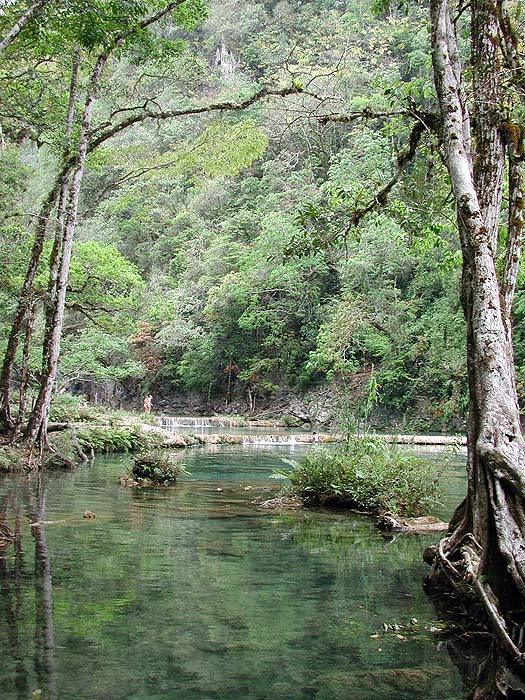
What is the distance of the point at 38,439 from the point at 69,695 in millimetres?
11469

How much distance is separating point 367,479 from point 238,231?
39148 mm

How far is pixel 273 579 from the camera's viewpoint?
5805 millimetres

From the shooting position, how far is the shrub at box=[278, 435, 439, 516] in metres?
9.09

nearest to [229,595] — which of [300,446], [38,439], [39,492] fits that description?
[39,492]

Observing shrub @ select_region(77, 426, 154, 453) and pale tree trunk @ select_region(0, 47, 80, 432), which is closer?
pale tree trunk @ select_region(0, 47, 80, 432)

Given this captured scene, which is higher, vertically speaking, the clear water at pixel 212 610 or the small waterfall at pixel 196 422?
the small waterfall at pixel 196 422

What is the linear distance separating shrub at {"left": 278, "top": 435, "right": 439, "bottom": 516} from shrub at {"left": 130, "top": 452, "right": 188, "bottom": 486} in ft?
9.25

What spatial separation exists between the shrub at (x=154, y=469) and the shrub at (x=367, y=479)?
282cm

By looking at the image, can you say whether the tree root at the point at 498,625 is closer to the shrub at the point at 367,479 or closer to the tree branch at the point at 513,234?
the tree branch at the point at 513,234

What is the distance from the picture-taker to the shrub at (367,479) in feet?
29.8

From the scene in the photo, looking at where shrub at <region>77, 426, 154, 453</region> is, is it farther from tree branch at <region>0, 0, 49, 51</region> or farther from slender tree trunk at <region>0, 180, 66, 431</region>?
tree branch at <region>0, 0, 49, 51</region>

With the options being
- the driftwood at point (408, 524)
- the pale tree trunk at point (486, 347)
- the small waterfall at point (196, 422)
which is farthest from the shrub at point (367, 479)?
the small waterfall at point (196, 422)

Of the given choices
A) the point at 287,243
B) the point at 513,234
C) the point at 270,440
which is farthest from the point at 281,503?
the point at 270,440

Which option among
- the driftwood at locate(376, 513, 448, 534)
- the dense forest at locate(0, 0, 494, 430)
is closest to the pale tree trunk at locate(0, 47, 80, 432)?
the dense forest at locate(0, 0, 494, 430)
